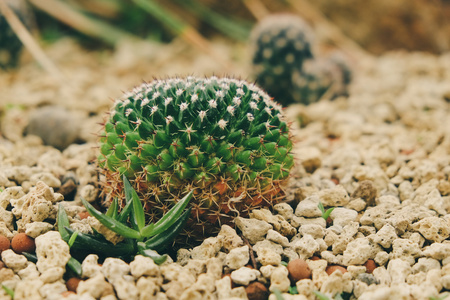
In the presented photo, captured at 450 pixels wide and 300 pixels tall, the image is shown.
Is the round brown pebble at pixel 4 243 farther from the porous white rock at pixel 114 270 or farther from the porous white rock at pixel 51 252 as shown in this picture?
the porous white rock at pixel 114 270

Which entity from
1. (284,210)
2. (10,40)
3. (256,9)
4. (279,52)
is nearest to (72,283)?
(284,210)

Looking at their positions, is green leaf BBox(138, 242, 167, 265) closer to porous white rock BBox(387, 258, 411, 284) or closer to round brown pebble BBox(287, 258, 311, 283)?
round brown pebble BBox(287, 258, 311, 283)

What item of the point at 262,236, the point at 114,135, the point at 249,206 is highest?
the point at 114,135

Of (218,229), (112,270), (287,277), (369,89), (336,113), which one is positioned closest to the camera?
(112,270)

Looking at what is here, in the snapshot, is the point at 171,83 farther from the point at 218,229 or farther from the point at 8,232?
the point at 8,232

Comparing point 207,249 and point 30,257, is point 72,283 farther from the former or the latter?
point 207,249

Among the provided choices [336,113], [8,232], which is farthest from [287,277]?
[336,113]
